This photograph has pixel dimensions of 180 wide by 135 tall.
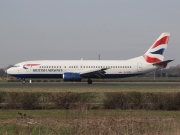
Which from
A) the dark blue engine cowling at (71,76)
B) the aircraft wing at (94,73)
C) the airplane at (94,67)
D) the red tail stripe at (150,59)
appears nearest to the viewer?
the dark blue engine cowling at (71,76)

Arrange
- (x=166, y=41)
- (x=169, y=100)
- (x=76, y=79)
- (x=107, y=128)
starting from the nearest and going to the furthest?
(x=107, y=128) → (x=169, y=100) → (x=76, y=79) → (x=166, y=41)

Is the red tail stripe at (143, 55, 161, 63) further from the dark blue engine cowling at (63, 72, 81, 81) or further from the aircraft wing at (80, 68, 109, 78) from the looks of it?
the dark blue engine cowling at (63, 72, 81, 81)

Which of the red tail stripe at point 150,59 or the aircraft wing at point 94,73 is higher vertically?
the red tail stripe at point 150,59

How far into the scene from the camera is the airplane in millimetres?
52125

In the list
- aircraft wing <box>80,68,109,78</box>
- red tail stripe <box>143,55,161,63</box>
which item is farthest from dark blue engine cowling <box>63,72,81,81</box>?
red tail stripe <box>143,55,161,63</box>

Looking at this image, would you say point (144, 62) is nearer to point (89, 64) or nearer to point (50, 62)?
point (89, 64)

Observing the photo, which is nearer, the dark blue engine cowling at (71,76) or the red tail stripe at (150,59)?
the dark blue engine cowling at (71,76)

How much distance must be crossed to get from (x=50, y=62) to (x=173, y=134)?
4267cm

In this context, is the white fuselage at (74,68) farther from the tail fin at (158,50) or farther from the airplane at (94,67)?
the tail fin at (158,50)

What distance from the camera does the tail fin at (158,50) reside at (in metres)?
54.0

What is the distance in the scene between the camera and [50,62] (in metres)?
52.8

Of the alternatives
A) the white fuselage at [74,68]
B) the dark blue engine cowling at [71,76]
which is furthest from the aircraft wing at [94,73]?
the dark blue engine cowling at [71,76]

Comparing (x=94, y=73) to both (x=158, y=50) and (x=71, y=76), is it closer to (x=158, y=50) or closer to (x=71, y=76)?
(x=71, y=76)

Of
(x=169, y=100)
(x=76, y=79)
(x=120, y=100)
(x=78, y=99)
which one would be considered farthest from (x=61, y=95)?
(x=76, y=79)
